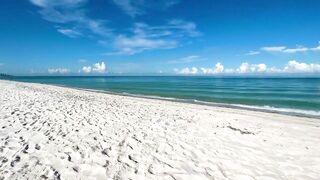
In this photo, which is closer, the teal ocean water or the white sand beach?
the white sand beach

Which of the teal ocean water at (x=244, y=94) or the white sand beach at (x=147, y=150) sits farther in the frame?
the teal ocean water at (x=244, y=94)

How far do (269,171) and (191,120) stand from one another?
20.4 feet

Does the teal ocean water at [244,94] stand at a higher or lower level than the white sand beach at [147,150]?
lower

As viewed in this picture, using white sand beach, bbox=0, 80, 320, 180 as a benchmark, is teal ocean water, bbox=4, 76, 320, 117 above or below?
below

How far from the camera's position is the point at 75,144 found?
7.07 m

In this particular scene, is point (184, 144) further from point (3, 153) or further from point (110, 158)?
point (3, 153)

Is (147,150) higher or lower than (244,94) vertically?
higher

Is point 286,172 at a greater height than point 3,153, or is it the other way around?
point 3,153

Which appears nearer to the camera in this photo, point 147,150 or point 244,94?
point 147,150

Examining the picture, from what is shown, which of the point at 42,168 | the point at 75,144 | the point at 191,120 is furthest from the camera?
the point at 191,120

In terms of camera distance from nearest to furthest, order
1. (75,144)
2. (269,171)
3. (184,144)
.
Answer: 1. (269,171)
2. (75,144)
3. (184,144)

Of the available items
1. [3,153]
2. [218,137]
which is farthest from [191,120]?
[3,153]

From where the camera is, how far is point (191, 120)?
1199 centimetres

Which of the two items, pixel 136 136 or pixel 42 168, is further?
pixel 136 136
